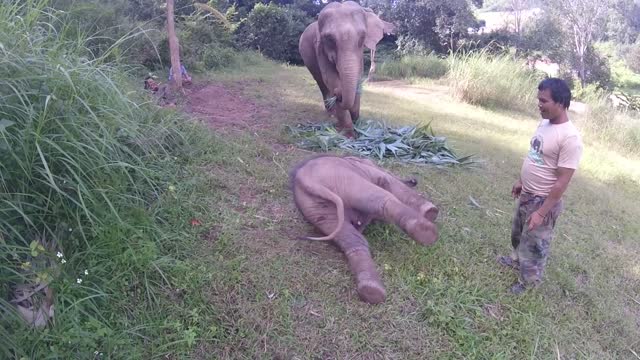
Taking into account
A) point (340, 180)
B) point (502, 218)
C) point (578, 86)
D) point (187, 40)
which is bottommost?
point (578, 86)

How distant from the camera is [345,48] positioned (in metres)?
5.87

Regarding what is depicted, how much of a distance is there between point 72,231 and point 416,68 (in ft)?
45.9

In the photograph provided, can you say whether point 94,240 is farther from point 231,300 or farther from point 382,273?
point 382,273

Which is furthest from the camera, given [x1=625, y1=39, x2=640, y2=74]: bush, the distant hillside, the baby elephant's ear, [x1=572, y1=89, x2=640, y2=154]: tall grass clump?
[x1=625, y1=39, x2=640, y2=74]: bush

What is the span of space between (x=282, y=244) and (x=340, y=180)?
0.60 meters

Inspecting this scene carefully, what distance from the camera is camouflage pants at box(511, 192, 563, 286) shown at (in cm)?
321

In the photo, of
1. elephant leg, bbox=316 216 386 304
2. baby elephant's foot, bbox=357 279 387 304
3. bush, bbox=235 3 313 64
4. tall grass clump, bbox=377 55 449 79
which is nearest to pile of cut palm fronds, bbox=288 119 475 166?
elephant leg, bbox=316 216 386 304

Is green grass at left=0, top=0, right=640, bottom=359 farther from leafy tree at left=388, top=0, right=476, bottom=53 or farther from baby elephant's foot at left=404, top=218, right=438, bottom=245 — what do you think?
leafy tree at left=388, top=0, right=476, bottom=53

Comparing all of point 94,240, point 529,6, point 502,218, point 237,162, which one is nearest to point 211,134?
A: point 237,162

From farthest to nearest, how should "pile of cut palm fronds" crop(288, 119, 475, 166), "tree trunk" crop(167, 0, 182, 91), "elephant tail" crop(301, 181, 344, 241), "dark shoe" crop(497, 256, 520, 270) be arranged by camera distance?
"tree trunk" crop(167, 0, 182, 91), "pile of cut palm fronds" crop(288, 119, 475, 166), "dark shoe" crop(497, 256, 520, 270), "elephant tail" crop(301, 181, 344, 241)

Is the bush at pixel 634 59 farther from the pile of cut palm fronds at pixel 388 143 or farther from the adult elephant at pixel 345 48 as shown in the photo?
the pile of cut palm fronds at pixel 388 143

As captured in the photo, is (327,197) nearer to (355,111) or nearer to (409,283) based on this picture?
(409,283)

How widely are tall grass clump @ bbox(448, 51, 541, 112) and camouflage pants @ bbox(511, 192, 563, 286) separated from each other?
7.85 meters

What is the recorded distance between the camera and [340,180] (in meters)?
3.54
